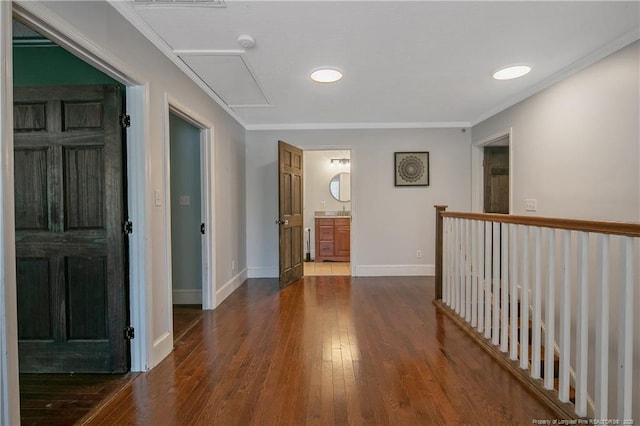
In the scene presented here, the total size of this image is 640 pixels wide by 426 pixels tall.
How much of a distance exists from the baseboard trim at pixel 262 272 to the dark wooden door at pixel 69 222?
8.97ft

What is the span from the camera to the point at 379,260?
4.88m

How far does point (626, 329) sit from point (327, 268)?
4502mm

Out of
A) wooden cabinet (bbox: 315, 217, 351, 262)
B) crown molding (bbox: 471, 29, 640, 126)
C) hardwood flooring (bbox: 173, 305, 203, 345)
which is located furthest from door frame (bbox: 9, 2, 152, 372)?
wooden cabinet (bbox: 315, 217, 351, 262)

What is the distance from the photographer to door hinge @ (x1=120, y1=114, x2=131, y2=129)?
2071 mm

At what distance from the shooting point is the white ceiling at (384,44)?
195 cm

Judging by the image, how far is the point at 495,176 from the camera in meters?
4.71

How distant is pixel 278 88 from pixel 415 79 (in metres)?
1.34

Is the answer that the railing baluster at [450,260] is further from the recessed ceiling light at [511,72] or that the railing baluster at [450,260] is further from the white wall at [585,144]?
the recessed ceiling light at [511,72]

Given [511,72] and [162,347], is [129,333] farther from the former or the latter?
[511,72]

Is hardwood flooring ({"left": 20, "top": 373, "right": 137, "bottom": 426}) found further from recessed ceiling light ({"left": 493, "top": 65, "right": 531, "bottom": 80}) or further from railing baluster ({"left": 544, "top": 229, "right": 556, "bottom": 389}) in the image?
recessed ceiling light ({"left": 493, "top": 65, "right": 531, "bottom": 80})

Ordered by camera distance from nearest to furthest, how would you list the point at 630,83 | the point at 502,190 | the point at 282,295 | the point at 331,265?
the point at 630,83 < the point at 282,295 < the point at 502,190 < the point at 331,265

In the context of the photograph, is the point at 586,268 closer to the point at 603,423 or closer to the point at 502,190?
the point at 603,423

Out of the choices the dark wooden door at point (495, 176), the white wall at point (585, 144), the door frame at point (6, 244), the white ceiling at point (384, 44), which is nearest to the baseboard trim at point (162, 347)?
the door frame at point (6, 244)

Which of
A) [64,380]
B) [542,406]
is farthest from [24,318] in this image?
[542,406]
